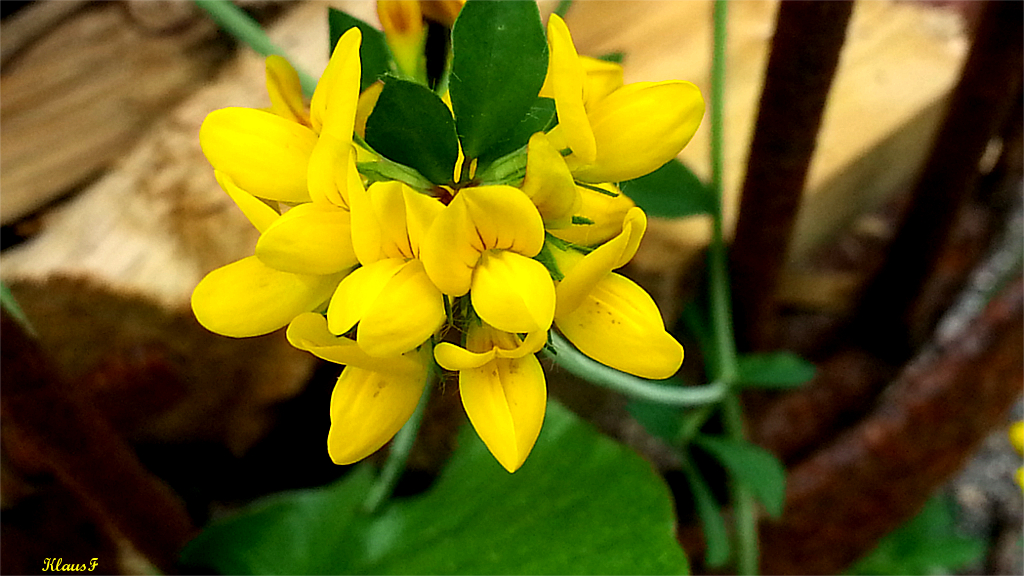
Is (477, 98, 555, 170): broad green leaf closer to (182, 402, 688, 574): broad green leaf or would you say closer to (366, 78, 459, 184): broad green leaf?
(366, 78, 459, 184): broad green leaf

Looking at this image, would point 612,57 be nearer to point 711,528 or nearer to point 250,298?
point 250,298

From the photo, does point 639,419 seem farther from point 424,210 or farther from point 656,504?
point 424,210

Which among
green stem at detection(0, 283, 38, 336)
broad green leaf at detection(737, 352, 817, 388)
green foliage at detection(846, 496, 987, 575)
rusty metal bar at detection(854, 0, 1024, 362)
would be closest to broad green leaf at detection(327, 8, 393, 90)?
green stem at detection(0, 283, 38, 336)

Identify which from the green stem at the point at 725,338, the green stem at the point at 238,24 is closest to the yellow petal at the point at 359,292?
the green stem at the point at 238,24

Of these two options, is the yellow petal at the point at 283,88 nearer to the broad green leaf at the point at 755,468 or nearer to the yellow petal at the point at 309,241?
the yellow petal at the point at 309,241

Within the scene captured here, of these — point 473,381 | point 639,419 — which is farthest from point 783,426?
point 473,381

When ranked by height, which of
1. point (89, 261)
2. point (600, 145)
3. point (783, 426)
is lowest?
point (783, 426)
